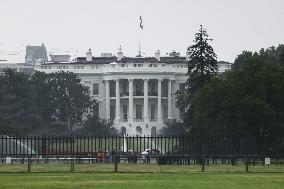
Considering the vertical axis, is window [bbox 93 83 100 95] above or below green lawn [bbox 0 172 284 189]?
above

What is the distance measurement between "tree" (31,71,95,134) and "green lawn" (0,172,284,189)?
89.1 m

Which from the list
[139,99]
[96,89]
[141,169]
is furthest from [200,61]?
[96,89]

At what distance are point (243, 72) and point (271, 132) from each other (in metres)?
9.59

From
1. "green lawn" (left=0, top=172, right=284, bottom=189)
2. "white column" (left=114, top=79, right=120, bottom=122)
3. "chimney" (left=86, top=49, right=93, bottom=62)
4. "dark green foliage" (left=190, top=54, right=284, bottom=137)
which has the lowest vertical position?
"green lawn" (left=0, top=172, right=284, bottom=189)

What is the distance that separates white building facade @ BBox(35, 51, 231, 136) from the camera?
176375 mm

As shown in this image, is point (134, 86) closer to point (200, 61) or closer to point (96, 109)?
point (96, 109)

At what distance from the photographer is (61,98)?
5659 inches

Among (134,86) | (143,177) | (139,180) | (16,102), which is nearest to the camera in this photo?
(139,180)

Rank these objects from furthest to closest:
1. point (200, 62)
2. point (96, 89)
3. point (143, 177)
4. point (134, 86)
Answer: point (96, 89) < point (134, 86) < point (200, 62) < point (143, 177)

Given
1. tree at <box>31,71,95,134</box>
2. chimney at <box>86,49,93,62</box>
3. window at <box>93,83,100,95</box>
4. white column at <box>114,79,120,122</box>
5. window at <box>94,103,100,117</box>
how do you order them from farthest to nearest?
1. chimney at <box>86,49,93,62</box>
2. window at <box>93,83,100,95</box>
3. white column at <box>114,79,120,122</box>
4. window at <box>94,103,100,117</box>
5. tree at <box>31,71,95,134</box>

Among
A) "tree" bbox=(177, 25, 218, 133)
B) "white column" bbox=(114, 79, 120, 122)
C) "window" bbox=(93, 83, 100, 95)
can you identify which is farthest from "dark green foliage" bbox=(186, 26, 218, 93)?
"window" bbox=(93, 83, 100, 95)

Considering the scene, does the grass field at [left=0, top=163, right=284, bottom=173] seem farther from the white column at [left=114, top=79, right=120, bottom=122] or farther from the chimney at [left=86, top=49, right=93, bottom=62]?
the chimney at [left=86, top=49, right=93, bottom=62]

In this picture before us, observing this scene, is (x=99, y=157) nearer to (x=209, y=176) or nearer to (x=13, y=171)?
(x=13, y=171)

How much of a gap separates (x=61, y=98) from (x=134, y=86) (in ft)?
132
